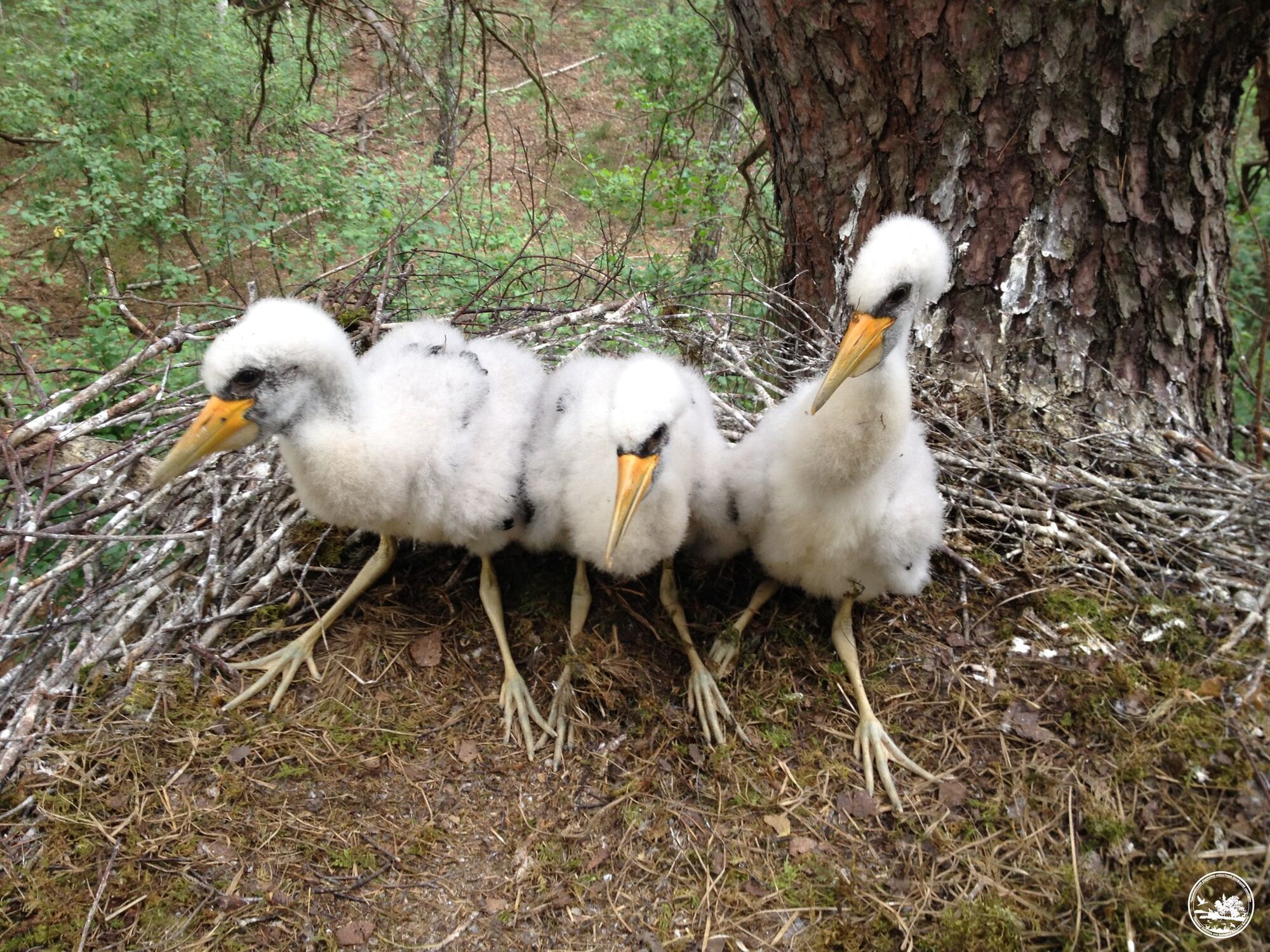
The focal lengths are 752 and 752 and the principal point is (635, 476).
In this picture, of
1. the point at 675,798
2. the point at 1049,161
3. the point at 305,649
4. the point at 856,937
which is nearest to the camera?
the point at 856,937

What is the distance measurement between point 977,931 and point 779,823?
1.63 ft

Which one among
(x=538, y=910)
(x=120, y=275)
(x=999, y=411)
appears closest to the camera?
(x=538, y=910)

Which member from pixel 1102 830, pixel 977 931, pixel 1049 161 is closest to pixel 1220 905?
pixel 1102 830

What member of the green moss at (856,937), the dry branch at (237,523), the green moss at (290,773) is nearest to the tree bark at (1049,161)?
the dry branch at (237,523)

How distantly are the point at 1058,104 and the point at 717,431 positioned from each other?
5.30ft

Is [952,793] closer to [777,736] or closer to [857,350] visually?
[777,736]

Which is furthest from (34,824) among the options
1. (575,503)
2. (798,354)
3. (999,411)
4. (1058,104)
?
(1058,104)

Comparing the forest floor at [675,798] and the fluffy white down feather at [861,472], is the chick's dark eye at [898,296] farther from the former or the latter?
the forest floor at [675,798]

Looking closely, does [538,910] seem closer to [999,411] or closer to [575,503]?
[575,503]

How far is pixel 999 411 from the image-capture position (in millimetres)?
2895

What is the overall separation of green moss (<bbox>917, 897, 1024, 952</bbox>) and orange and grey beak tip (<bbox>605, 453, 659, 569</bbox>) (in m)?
1.15

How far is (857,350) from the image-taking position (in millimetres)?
1834

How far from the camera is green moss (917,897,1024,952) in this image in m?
1.71

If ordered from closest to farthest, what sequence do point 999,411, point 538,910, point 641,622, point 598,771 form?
point 538,910 < point 598,771 < point 641,622 < point 999,411
